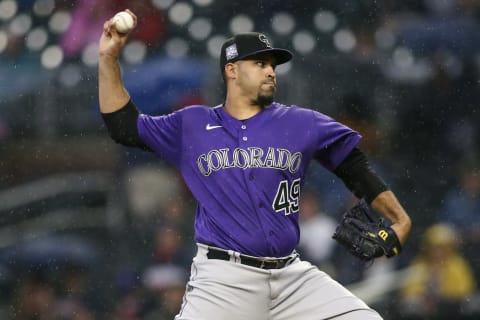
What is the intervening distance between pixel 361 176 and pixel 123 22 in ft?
4.08

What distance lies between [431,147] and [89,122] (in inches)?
116

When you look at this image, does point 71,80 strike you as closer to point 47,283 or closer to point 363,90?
point 47,283

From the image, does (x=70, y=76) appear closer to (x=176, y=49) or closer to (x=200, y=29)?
(x=176, y=49)

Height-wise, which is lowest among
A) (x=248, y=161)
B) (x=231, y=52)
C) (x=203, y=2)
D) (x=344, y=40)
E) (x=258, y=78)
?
(x=248, y=161)

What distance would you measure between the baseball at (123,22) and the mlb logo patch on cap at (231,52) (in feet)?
1.67

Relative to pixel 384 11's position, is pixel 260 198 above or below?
below

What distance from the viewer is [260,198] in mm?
3986

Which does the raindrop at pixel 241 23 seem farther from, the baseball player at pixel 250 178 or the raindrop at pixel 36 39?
the baseball player at pixel 250 178

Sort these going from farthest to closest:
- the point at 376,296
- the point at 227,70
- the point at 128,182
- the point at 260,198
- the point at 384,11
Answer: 1. the point at 384,11
2. the point at 128,182
3. the point at 376,296
4. the point at 227,70
5. the point at 260,198

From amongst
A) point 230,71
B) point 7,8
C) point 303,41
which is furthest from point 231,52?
point 7,8

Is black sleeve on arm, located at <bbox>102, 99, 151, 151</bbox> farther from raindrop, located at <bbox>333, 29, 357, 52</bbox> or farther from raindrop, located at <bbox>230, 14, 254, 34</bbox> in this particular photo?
raindrop, located at <bbox>333, 29, 357, 52</bbox>

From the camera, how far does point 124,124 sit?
4176mm

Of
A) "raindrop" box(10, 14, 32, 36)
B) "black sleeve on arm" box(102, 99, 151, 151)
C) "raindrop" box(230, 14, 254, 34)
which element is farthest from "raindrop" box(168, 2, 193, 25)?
"black sleeve on arm" box(102, 99, 151, 151)

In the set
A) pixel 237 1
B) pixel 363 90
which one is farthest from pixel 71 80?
pixel 363 90
